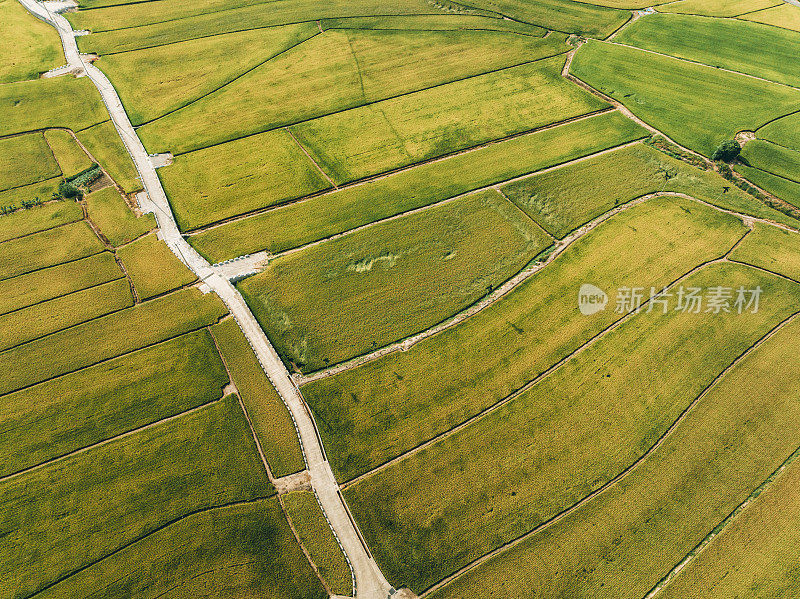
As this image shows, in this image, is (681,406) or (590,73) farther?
(590,73)

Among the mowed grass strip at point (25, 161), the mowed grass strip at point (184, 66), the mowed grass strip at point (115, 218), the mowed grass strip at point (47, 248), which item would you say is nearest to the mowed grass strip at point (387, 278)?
the mowed grass strip at point (115, 218)

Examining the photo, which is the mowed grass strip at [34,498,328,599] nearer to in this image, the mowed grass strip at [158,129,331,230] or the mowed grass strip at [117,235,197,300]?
the mowed grass strip at [117,235,197,300]

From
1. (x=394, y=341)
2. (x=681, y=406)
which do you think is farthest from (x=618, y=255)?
(x=394, y=341)

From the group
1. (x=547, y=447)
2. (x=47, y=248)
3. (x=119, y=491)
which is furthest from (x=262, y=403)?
(x=47, y=248)

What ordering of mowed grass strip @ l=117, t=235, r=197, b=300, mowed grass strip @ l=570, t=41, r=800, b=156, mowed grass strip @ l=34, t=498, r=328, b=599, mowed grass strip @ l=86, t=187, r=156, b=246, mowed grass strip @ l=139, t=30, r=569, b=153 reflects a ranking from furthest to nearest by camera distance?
mowed grass strip @ l=570, t=41, r=800, b=156
mowed grass strip @ l=139, t=30, r=569, b=153
mowed grass strip @ l=86, t=187, r=156, b=246
mowed grass strip @ l=117, t=235, r=197, b=300
mowed grass strip @ l=34, t=498, r=328, b=599

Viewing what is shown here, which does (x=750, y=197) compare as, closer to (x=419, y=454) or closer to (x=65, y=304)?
(x=419, y=454)

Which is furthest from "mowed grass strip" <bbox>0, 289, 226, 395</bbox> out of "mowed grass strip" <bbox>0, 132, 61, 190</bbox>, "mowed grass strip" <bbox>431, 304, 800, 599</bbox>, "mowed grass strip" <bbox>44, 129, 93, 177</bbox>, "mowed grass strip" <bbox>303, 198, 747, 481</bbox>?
"mowed grass strip" <bbox>431, 304, 800, 599</bbox>

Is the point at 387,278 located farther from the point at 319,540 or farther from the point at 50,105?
the point at 50,105
